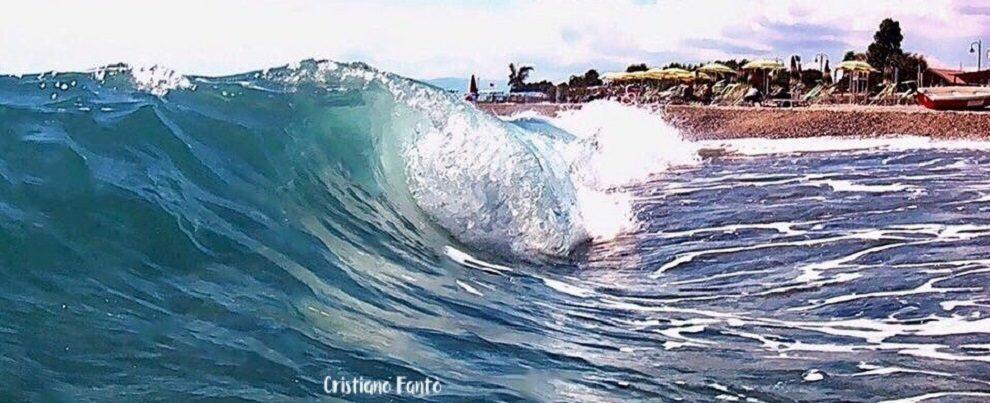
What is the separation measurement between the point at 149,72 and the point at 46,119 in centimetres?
285

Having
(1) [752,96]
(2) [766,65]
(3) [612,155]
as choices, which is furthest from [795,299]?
(2) [766,65]

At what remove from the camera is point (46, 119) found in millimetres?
7715

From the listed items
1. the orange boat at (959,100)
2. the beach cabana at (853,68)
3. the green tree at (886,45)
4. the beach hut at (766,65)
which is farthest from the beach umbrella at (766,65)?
the green tree at (886,45)

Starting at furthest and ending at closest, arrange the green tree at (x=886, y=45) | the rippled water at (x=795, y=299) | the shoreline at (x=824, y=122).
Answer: the green tree at (x=886, y=45) → the shoreline at (x=824, y=122) → the rippled water at (x=795, y=299)

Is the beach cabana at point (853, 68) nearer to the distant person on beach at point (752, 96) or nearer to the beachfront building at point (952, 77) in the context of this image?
the beachfront building at point (952, 77)

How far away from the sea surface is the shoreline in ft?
52.8

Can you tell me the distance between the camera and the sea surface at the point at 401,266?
203 inches

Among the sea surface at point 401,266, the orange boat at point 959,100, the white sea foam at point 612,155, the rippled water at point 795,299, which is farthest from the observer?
A: the orange boat at point 959,100

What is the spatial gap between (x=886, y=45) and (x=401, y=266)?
52.0 metres

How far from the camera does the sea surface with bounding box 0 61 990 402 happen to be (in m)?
5.14

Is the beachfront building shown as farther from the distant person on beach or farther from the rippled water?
the rippled water

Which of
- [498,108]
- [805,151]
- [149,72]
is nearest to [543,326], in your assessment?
[149,72]

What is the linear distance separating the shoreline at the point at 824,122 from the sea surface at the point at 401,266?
16.1m

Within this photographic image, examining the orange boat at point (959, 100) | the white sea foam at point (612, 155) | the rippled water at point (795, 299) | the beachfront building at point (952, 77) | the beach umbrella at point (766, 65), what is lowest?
the rippled water at point (795, 299)
